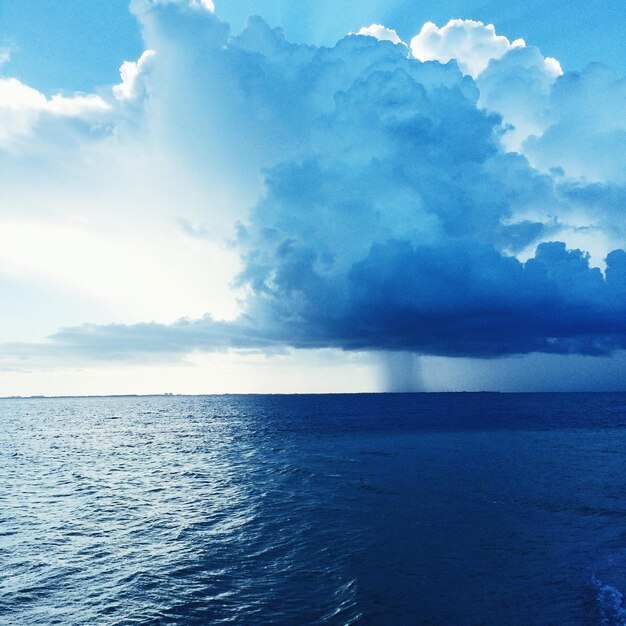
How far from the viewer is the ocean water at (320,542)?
17.6 m

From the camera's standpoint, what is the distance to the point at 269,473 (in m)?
47.9

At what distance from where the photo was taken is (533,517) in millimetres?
29203

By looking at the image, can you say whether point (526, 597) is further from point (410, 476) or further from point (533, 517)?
point (410, 476)

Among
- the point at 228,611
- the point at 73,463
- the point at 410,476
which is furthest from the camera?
the point at 73,463

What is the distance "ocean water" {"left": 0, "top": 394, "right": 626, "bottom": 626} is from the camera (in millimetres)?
17562

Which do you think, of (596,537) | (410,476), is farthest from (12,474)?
(596,537)

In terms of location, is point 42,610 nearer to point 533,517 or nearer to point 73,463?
point 533,517

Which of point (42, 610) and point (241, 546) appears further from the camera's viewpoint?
point (241, 546)

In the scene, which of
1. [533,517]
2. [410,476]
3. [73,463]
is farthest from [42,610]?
[73,463]

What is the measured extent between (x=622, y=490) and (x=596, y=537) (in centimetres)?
1478

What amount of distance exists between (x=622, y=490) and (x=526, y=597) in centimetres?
2531

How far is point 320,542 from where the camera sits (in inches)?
1002

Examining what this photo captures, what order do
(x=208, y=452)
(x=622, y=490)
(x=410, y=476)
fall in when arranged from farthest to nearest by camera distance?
(x=208, y=452) < (x=410, y=476) < (x=622, y=490)

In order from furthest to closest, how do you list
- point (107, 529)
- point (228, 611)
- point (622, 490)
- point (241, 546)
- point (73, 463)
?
point (73, 463) → point (622, 490) → point (107, 529) → point (241, 546) → point (228, 611)
